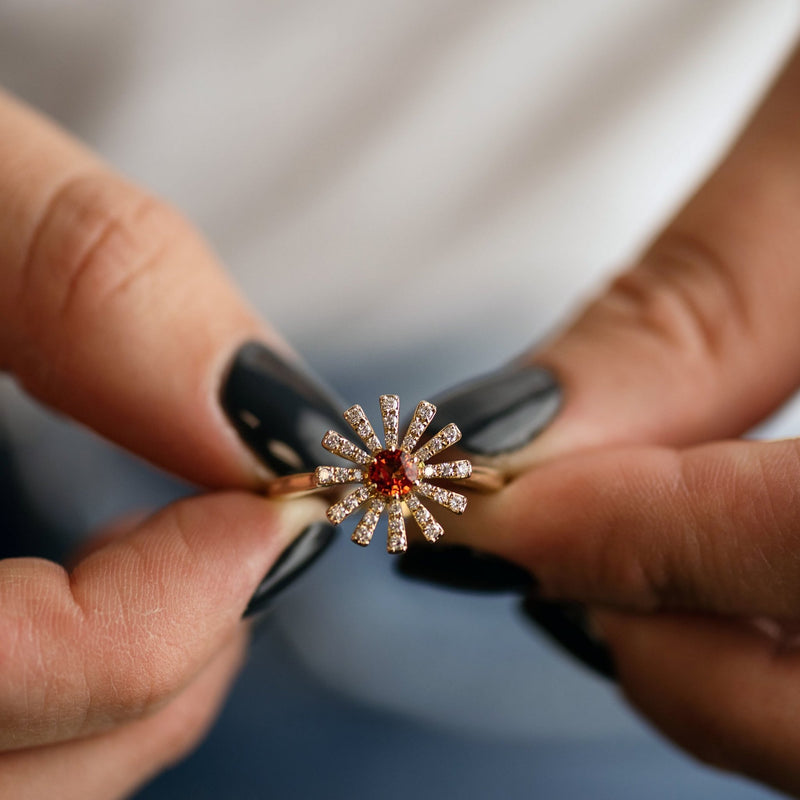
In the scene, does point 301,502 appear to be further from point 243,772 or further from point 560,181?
point 560,181

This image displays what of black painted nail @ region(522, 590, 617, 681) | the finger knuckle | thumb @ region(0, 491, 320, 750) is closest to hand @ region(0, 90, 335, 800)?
thumb @ region(0, 491, 320, 750)

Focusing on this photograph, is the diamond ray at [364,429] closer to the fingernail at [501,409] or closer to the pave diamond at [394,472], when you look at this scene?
the pave diamond at [394,472]

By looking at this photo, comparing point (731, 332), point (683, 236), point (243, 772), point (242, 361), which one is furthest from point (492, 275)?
point (243, 772)

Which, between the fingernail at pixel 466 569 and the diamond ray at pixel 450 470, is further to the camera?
the fingernail at pixel 466 569

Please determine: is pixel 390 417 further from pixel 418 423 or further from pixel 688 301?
pixel 688 301

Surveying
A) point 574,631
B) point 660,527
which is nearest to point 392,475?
point 660,527

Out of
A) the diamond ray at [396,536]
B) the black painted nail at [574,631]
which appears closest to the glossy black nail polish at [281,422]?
the diamond ray at [396,536]

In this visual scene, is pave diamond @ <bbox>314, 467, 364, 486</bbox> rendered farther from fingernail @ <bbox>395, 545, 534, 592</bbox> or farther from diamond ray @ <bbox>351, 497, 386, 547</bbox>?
fingernail @ <bbox>395, 545, 534, 592</bbox>
